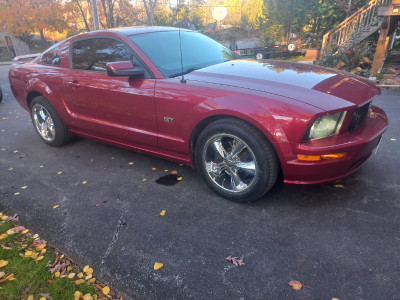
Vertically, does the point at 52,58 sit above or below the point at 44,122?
above

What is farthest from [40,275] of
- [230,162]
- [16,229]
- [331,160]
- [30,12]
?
[30,12]

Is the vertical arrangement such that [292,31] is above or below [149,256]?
above

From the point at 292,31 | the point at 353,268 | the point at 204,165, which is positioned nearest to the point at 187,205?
the point at 204,165

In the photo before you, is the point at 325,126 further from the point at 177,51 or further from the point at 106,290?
the point at 106,290

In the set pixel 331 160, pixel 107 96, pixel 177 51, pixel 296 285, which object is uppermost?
pixel 177 51

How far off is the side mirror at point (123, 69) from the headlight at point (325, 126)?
5.81ft

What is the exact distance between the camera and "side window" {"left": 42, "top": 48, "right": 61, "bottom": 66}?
4152mm

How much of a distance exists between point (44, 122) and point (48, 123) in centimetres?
12

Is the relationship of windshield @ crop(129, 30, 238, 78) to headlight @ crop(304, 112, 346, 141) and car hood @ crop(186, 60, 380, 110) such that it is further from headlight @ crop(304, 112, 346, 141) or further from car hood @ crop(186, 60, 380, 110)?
headlight @ crop(304, 112, 346, 141)

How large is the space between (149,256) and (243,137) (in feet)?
4.12

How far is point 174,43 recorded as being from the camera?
355 cm

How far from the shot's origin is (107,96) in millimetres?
3449

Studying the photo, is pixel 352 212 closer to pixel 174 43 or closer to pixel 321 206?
pixel 321 206

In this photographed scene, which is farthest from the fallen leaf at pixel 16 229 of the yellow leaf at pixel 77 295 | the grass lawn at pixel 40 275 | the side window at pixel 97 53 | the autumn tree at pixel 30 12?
the autumn tree at pixel 30 12
